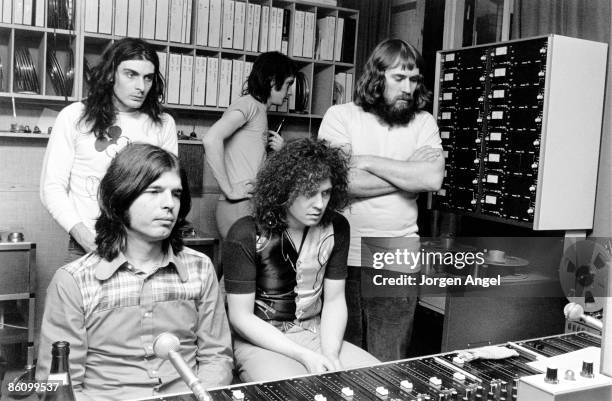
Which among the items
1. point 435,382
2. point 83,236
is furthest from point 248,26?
point 435,382

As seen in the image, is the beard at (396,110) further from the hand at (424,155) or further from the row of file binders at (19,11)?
the row of file binders at (19,11)

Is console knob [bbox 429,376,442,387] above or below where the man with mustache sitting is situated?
below

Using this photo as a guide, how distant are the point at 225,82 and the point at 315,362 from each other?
2281mm

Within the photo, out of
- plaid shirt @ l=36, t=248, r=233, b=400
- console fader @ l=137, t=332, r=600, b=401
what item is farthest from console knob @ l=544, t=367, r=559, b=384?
plaid shirt @ l=36, t=248, r=233, b=400

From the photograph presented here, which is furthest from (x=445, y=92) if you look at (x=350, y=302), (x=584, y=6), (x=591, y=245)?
(x=350, y=302)

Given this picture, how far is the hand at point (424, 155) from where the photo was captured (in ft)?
6.70

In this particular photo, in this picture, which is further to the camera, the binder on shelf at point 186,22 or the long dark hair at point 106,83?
the binder on shelf at point 186,22

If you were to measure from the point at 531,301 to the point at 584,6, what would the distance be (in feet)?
4.24

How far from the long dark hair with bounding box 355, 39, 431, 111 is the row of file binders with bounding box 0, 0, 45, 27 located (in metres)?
1.78

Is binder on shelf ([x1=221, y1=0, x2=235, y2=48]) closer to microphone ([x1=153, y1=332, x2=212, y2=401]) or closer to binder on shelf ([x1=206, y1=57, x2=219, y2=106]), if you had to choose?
binder on shelf ([x1=206, y1=57, x2=219, y2=106])

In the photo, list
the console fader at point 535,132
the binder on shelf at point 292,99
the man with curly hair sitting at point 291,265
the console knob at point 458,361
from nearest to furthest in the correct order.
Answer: the console knob at point 458,361 < the man with curly hair sitting at point 291,265 < the console fader at point 535,132 < the binder on shelf at point 292,99

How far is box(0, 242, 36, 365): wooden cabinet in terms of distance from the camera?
263cm

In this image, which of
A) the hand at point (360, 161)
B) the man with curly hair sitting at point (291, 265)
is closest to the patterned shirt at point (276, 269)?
the man with curly hair sitting at point (291, 265)

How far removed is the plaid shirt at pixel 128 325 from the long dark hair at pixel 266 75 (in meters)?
1.36
